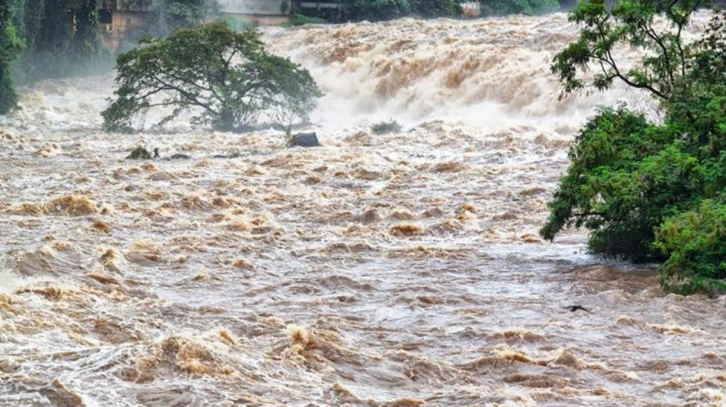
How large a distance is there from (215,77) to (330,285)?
17.0m

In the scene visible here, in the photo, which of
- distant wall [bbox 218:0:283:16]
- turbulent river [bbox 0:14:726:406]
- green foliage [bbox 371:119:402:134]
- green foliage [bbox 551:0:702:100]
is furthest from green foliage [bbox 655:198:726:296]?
distant wall [bbox 218:0:283:16]

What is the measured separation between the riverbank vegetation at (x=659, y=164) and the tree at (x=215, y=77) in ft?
48.1

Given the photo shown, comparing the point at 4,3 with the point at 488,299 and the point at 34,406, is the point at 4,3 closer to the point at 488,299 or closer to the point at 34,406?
the point at 488,299

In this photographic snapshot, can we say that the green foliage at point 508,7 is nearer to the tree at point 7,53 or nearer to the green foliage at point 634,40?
the tree at point 7,53

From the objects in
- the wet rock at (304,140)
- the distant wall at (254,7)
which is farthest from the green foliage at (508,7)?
the wet rock at (304,140)

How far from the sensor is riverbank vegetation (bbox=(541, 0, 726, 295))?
37.6 ft

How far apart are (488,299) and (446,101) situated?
1828 cm

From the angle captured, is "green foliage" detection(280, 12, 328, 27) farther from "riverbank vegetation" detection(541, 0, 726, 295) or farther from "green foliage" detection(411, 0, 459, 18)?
"riverbank vegetation" detection(541, 0, 726, 295)

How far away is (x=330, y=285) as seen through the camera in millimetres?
12320

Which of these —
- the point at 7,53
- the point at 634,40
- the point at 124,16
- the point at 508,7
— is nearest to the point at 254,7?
the point at 124,16

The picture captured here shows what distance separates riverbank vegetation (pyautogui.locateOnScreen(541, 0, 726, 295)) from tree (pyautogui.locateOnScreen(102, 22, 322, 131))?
14657 millimetres

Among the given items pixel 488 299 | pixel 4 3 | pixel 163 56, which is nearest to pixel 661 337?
pixel 488 299

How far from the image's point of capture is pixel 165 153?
2388 centimetres

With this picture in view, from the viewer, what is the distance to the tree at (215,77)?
1097 inches
